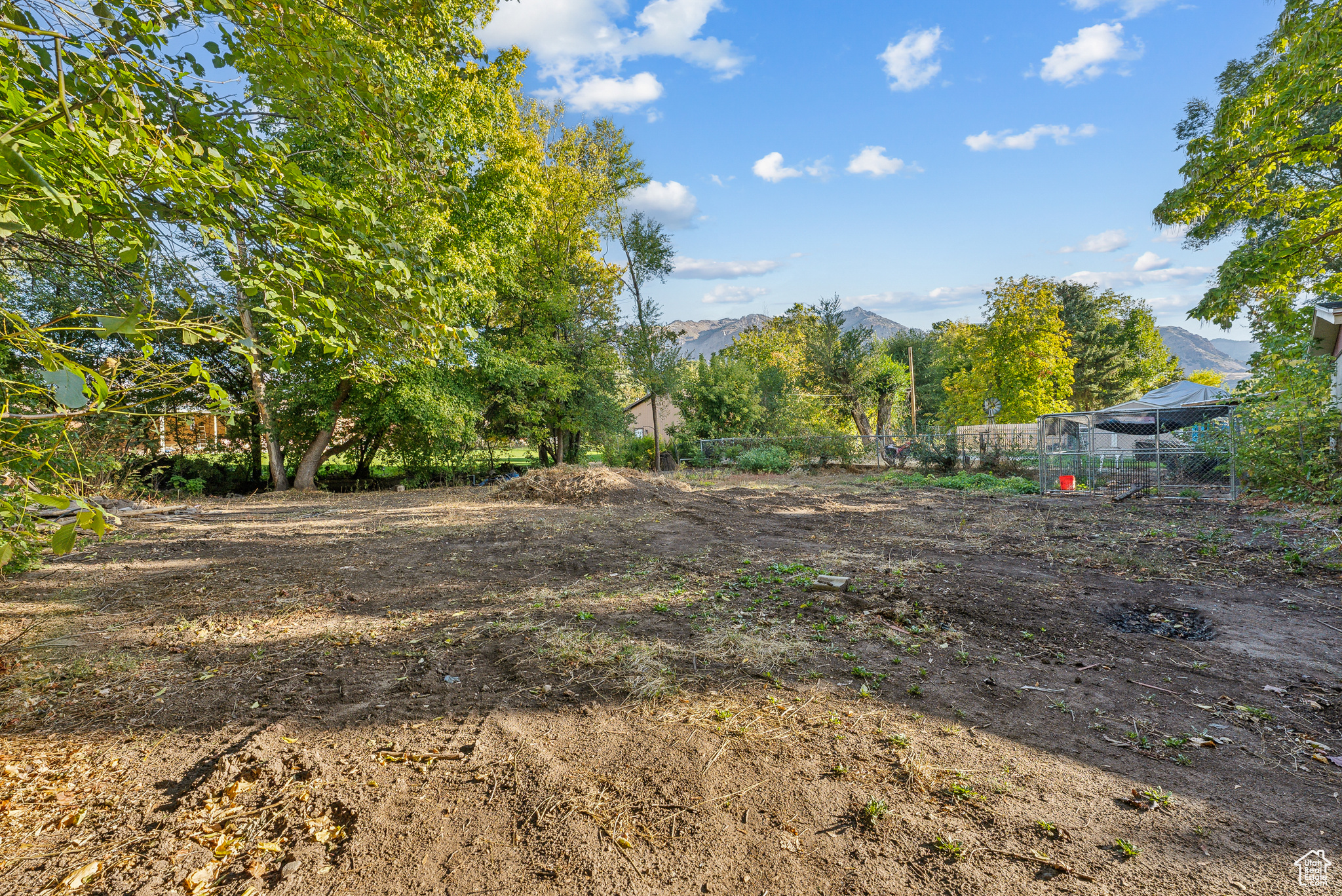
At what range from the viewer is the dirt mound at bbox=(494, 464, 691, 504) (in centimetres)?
1280

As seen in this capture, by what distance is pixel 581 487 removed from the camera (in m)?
13.1

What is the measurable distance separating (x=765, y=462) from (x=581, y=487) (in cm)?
967

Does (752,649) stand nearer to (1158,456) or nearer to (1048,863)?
(1048,863)

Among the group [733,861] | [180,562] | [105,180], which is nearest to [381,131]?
[105,180]

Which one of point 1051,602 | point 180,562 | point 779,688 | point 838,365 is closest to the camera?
point 779,688

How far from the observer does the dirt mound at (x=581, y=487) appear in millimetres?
12797

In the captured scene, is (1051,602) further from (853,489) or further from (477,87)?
(477,87)

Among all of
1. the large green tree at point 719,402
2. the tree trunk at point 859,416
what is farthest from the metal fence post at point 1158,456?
the tree trunk at point 859,416

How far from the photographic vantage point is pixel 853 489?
1477cm

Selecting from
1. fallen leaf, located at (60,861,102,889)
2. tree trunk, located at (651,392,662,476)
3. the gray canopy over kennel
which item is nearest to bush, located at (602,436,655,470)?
tree trunk, located at (651,392,662,476)

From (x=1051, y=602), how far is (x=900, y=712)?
9.02 ft

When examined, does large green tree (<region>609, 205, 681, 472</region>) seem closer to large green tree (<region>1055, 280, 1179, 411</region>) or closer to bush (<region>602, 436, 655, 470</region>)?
bush (<region>602, 436, 655, 470</region>)

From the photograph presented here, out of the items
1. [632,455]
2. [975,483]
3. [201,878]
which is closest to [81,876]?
[201,878]

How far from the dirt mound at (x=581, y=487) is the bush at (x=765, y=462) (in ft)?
21.0
